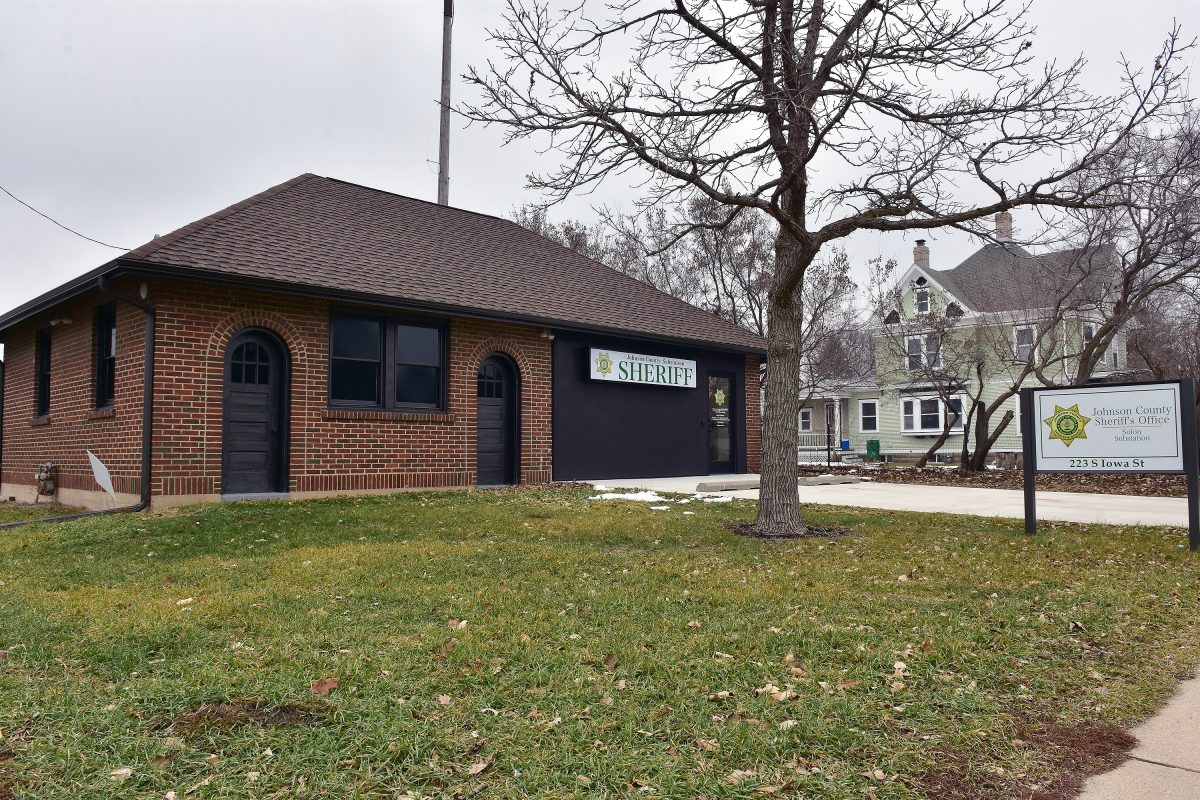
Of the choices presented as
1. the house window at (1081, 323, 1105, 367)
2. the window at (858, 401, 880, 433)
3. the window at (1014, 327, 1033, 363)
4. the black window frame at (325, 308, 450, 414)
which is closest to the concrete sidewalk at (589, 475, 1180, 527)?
the black window frame at (325, 308, 450, 414)

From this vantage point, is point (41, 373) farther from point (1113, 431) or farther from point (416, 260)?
point (1113, 431)

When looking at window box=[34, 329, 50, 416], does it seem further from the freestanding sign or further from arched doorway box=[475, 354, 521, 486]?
the freestanding sign

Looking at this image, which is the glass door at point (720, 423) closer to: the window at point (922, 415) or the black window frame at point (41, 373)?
the black window frame at point (41, 373)

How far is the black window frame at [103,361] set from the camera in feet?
40.6

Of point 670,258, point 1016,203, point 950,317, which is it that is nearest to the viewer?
point 1016,203

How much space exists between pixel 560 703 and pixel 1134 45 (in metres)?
9.35

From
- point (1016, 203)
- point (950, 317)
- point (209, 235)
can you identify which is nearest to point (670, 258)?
point (950, 317)

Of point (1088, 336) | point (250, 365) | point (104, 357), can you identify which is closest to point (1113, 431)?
point (250, 365)

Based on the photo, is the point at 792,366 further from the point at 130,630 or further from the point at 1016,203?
the point at 130,630

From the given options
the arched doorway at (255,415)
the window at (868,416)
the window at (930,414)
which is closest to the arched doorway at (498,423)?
the arched doorway at (255,415)

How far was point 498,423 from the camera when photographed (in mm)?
14648

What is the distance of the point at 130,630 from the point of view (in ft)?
14.1

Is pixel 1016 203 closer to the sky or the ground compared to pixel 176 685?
closer to the sky

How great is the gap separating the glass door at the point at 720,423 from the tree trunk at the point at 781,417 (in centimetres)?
1003
